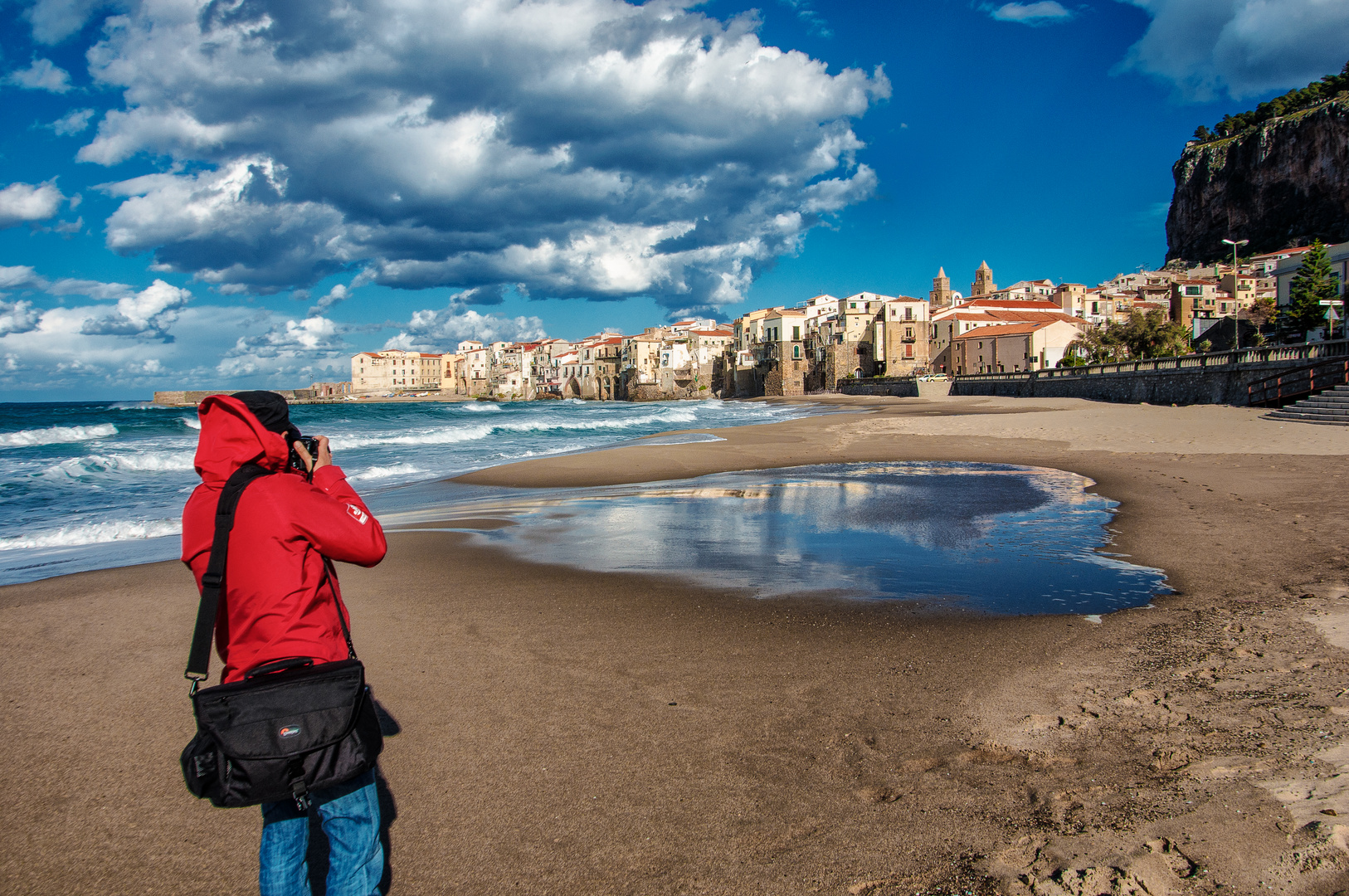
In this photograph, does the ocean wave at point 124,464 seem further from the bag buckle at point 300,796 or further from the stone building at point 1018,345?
the stone building at point 1018,345

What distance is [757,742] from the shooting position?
354cm

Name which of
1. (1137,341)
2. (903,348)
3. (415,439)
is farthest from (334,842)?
(903,348)

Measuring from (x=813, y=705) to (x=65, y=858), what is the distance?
3409mm

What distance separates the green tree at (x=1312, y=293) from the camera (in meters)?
40.1

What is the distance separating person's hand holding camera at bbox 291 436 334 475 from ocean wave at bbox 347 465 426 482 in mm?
15964

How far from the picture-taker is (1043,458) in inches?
627

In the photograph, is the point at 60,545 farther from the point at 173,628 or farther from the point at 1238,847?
the point at 1238,847

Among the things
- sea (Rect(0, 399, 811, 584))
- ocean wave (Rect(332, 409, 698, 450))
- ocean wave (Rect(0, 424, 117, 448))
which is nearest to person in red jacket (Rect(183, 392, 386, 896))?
sea (Rect(0, 399, 811, 584))

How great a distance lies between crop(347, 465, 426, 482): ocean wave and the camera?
18.0 m

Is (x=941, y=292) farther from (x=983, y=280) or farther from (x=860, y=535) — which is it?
(x=860, y=535)

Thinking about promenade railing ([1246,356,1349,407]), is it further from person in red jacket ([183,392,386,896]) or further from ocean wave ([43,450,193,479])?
ocean wave ([43,450,193,479])

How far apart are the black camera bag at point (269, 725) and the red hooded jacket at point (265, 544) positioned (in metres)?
0.05

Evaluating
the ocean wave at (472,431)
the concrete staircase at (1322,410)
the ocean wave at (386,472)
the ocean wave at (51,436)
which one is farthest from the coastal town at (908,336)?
the ocean wave at (51,436)

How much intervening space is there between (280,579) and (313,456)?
57 cm
